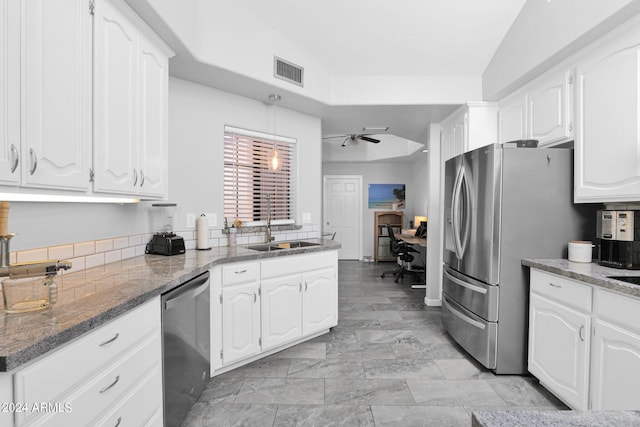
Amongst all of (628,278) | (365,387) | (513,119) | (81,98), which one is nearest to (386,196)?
(513,119)

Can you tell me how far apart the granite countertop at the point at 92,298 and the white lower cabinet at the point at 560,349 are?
2193 millimetres

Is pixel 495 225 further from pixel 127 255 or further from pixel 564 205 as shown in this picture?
pixel 127 255

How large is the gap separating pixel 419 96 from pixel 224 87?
208cm

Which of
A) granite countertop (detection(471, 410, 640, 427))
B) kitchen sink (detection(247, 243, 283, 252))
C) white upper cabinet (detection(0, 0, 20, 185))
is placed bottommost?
kitchen sink (detection(247, 243, 283, 252))

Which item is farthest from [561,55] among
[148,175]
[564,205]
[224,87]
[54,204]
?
[54,204]

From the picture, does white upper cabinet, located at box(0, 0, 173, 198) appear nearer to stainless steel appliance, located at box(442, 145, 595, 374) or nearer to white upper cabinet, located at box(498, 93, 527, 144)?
stainless steel appliance, located at box(442, 145, 595, 374)

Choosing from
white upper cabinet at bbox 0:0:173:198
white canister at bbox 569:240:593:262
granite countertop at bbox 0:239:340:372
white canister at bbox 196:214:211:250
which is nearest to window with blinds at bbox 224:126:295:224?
white canister at bbox 196:214:211:250

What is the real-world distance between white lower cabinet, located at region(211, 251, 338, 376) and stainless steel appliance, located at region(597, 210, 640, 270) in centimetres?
208

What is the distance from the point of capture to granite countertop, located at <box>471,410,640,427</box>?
0.55 meters

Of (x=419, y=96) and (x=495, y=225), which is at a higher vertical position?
(x=419, y=96)

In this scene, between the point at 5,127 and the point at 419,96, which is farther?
the point at 419,96

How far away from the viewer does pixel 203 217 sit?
9.28 ft

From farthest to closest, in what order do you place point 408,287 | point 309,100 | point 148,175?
point 408,287, point 309,100, point 148,175

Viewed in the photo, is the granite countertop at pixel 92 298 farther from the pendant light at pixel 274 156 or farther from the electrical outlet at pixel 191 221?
the pendant light at pixel 274 156
